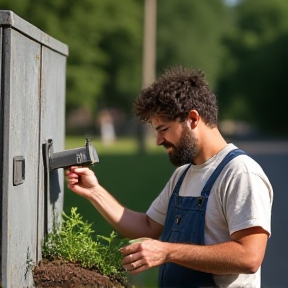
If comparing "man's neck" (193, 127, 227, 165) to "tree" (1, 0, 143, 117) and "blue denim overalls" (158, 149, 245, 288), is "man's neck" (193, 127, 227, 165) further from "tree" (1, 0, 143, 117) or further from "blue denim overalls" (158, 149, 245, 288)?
"tree" (1, 0, 143, 117)

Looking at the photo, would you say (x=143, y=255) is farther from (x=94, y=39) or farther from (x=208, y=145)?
(x=94, y=39)

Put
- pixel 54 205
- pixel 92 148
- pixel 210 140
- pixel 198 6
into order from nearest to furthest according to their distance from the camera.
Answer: pixel 210 140
pixel 92 148
pixel 54 205
pixel 198 6

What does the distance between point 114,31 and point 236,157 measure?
49.7 meters

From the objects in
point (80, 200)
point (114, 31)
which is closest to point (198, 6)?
point (114, 31)

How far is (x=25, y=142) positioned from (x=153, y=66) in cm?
4049

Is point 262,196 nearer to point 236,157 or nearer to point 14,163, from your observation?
point 236,157

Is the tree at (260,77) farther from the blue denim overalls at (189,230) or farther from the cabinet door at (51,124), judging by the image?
the blue denim overalls at (189,230)

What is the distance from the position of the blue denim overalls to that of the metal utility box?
0.60 m

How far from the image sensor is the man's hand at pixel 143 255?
3.41m

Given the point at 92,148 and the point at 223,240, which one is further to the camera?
the point at 92,148

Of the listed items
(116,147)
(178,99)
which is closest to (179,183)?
(178,99)

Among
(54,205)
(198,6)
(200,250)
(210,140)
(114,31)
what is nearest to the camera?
(200,250)

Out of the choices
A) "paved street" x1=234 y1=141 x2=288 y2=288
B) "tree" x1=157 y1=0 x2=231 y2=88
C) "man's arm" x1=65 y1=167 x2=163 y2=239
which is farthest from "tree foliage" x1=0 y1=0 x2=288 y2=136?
"man's arm" x1=65 y1=167 x2=163 y2=239

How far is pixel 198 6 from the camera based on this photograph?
69062mm
